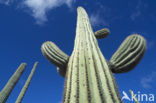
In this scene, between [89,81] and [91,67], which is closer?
[89,81]

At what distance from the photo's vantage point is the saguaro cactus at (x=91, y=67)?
1.68 meters

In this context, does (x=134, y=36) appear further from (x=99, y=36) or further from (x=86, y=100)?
(x=86, y=100)

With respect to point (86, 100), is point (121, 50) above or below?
above

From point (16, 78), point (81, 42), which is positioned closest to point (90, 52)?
point (81, 42)

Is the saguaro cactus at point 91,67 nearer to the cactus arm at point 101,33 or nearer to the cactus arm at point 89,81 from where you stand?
the cactus arm at point 89,81

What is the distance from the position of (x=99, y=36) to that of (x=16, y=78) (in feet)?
7.30

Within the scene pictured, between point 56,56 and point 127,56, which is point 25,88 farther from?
point 127,56

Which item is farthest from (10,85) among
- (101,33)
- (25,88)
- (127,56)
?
(101,33)

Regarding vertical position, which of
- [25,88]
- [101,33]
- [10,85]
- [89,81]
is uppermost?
[101,33]

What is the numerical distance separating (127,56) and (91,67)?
29.2 inches

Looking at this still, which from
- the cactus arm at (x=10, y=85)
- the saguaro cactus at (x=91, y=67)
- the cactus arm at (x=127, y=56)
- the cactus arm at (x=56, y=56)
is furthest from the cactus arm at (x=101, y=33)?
the cactus arm at (x=10, y=85)

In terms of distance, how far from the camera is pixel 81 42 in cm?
270

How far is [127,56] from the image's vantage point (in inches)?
97.4

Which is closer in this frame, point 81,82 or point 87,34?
point 81,82
